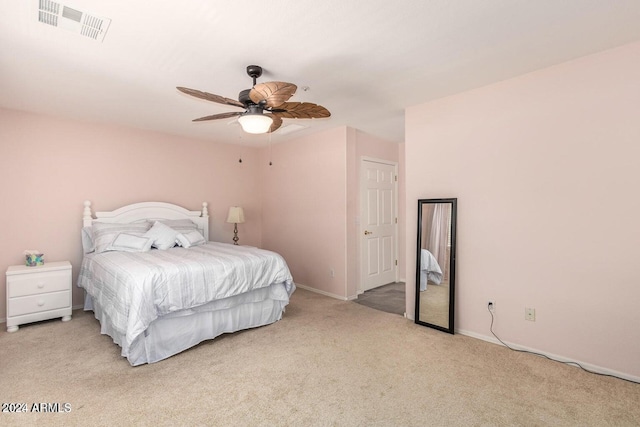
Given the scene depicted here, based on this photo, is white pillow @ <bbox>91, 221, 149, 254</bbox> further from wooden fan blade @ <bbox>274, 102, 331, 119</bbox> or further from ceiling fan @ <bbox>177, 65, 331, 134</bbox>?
wooden fan blade @ <bbox>274, 102, 331, 119</bbox>

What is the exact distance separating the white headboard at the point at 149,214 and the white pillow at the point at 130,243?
0.56 m

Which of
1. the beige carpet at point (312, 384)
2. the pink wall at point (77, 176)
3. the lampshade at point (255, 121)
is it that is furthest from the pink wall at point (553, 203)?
the pink wall at point (77, 176)

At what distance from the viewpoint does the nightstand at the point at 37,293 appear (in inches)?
134

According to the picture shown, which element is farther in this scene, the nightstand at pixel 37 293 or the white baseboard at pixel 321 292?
the white baseboard at pixel 321 292

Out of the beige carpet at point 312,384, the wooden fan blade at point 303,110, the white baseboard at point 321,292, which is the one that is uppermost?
the wooden fan blade at point 303,110

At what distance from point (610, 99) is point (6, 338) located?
5759 mm

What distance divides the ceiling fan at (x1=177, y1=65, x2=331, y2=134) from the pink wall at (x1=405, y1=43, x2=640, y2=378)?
166 cm

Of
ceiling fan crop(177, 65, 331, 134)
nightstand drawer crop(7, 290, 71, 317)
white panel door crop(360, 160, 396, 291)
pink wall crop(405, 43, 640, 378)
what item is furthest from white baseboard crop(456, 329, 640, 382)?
nightstand drawer crop(7, 290, 71, 317)

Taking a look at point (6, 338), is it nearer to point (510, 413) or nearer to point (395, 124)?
point (510, 413)

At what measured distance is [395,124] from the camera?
174 inches

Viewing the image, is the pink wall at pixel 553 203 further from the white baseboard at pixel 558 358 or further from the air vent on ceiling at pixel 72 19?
the air vent on ceiling at pixel 72 19

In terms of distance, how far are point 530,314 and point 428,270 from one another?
988 millimetres

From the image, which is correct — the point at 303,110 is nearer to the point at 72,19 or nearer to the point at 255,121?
the point at 255,121

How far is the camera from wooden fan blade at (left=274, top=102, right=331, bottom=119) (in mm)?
2477
